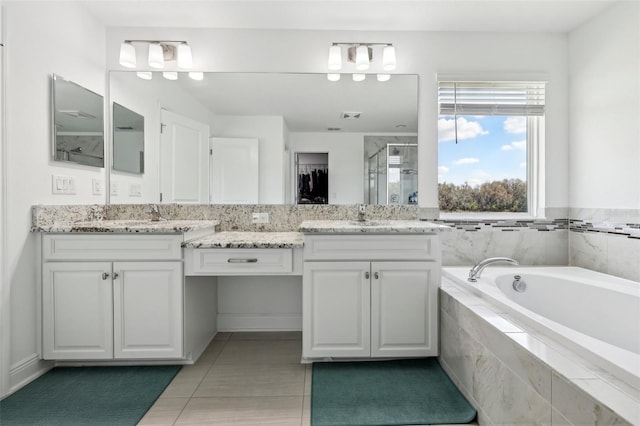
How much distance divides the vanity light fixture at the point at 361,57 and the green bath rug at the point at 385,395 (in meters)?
2.00

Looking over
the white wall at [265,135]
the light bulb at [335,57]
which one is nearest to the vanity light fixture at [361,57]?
the light bulb at [335,57]

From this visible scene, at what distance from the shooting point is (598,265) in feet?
7.64

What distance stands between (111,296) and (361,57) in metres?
2.25

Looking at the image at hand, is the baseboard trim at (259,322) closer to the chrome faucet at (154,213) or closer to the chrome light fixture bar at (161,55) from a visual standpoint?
the chrome faucet at (154,213)

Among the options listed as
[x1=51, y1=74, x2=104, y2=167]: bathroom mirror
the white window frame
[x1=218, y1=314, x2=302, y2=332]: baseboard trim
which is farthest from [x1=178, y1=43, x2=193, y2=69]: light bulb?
the white window frame

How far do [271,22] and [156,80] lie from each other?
3.16 feet

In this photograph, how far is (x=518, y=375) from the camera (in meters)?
1.21

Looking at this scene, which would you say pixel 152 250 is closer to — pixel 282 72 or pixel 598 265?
pixel 282 72

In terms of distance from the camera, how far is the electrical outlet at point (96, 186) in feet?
7.58

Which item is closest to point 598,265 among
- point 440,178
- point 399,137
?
point 440,178

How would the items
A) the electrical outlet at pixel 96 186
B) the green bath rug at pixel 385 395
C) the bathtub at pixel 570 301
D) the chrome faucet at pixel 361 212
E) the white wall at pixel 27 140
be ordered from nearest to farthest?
1. the bathtub at pixel 570 301
2. the green bath rug at pixel 385 395
3. the white wall at pixel 27 140
4. the electrical outlet at pixel 96 186
5. the chrome faucet at pixel 361 212

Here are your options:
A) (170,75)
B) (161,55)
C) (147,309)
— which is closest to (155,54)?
(161,55)

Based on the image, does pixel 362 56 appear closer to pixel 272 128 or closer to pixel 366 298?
pixel 272 128

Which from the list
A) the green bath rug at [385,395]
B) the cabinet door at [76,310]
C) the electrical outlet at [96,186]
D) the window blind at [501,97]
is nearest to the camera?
the green bath rug at [385,395]
